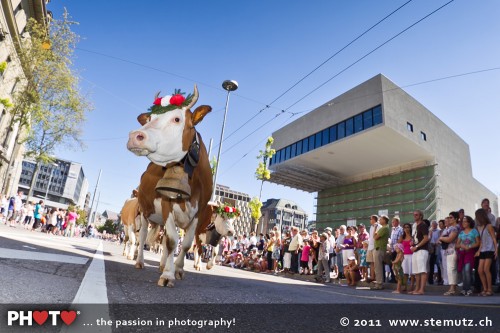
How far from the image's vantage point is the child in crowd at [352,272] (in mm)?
10336

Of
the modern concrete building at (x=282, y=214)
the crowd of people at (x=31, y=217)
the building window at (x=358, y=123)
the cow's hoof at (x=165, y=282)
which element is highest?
the modern concrete building at (x=282, y=214)

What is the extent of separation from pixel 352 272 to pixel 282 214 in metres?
109

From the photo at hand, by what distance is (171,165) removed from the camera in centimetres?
374

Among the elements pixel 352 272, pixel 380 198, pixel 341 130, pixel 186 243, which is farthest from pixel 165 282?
pixel 380 198

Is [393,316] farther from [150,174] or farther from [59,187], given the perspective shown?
[59,187]

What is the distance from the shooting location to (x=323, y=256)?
40.1 feet

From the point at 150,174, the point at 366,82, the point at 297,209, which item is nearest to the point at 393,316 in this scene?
the point at 150,174

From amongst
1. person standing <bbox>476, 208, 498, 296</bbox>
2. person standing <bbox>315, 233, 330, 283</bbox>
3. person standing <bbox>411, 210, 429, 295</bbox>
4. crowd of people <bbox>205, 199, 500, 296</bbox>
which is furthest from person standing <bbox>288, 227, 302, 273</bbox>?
person standing <bbox>476, 208, 498, 296</bbox>

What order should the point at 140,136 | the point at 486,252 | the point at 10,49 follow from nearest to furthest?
the point at 140,136, the point at 486,252, the point at 10,49

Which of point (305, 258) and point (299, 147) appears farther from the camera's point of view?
point (299, 147)

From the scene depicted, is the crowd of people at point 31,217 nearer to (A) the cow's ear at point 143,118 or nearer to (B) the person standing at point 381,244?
(B) the person standing at point 381,244

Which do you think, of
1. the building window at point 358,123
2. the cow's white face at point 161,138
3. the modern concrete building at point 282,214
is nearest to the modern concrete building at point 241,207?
the modern concrete building at point 282,214

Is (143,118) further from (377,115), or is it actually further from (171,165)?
(377,115)

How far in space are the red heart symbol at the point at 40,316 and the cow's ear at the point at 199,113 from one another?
9.15 feet
